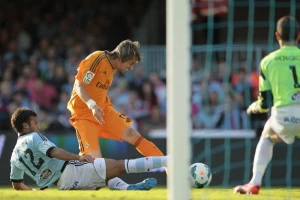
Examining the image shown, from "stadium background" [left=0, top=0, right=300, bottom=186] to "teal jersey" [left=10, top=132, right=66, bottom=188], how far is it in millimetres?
2063

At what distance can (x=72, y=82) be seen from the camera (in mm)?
16141

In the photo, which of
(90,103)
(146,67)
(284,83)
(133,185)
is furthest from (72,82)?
(284,83)

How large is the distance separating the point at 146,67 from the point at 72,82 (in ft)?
6.33

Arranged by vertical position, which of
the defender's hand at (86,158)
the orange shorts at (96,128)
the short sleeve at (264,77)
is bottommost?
the defender's hand at (86,158)

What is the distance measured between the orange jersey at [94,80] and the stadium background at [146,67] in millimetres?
1820

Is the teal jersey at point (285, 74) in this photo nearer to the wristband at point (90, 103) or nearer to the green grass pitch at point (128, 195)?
the green grass pitch at point (128, 195)

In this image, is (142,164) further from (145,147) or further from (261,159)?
(261,159)

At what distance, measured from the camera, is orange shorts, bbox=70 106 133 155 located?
9.71 metres

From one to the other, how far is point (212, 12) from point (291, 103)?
366 inches

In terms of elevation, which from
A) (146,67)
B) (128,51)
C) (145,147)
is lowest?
(145,147)

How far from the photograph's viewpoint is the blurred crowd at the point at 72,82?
15.4 m

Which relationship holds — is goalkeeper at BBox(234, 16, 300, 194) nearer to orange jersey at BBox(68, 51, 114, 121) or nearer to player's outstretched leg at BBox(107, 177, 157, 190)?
player's outstretched leg at BBox(107, 177, 157, 190)

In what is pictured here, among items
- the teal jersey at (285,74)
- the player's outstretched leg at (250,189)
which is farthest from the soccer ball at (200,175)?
the teal jersey at (285,74)

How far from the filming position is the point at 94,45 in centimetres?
1875
